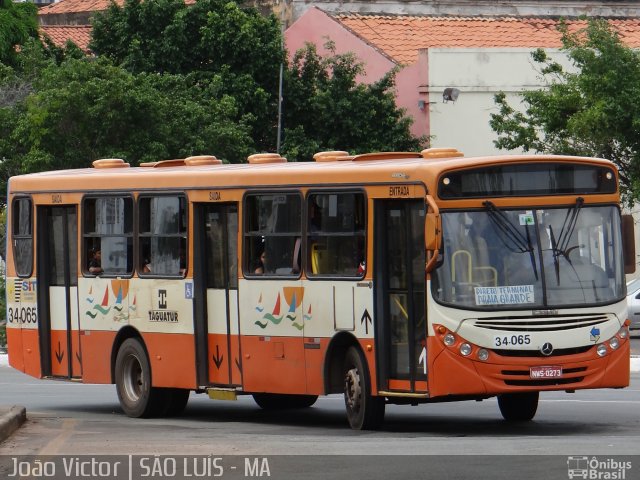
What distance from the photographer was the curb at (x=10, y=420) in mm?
15377

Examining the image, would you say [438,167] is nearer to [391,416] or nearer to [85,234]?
[391,416]

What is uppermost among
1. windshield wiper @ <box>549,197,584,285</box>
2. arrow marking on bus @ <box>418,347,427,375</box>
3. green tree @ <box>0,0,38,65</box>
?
green tree @ <box>0,0,38,65</box>

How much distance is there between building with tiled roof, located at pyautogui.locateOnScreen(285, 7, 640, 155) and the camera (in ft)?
140

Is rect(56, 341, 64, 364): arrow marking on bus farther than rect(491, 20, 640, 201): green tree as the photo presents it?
No

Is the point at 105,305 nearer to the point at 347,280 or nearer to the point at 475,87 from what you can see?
the point at 347,280

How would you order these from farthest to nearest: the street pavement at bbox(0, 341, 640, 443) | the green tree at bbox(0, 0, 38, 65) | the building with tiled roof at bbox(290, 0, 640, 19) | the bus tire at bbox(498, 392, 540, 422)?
the building with tiled roof at bbox(290, 0, 640, 19) → the green tree at bbox(0, 0, 38, 65) → the bus tire at bbox(498, 392, 540, 422) → the street pavement at bbox(0, 341, 640, 443)

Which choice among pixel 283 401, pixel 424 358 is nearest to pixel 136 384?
pixel 283 401

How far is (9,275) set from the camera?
21.4 m

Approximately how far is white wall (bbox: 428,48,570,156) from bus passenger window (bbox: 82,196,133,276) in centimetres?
2346

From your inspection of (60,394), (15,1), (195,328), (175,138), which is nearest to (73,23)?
(15,1)

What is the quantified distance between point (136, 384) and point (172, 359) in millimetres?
1022

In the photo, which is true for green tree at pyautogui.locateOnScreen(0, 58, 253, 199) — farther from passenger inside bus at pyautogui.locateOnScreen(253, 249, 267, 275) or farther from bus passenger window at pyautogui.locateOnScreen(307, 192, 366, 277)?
bus passenger window at pyautogui.locateOnScreen(307, 192, 366, 277)

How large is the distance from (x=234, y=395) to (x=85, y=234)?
323cm

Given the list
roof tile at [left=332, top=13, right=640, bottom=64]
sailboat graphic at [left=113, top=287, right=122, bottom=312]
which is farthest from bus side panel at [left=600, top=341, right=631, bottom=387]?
roof tile at [left=332, top=13, right=640, bottom=64]
